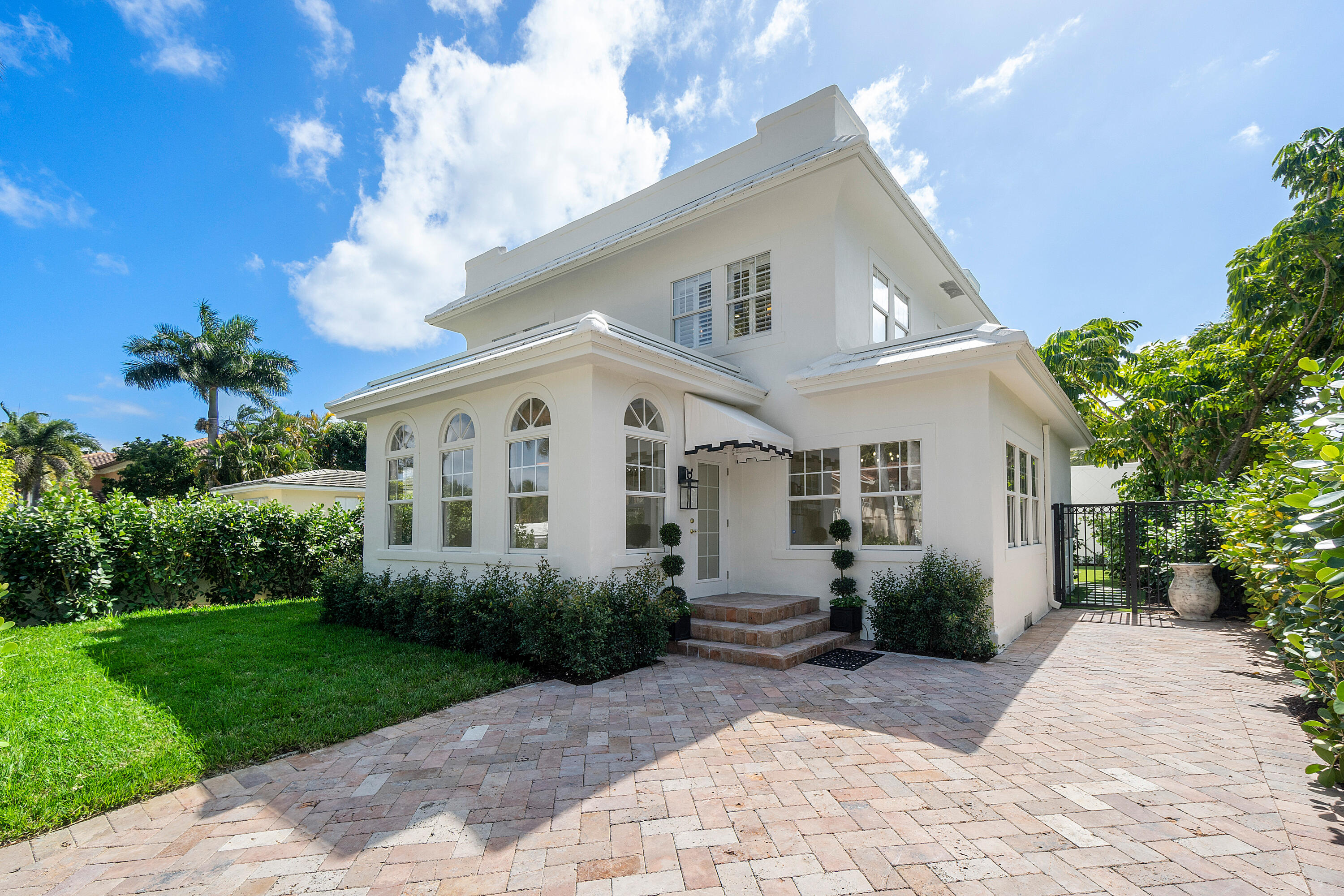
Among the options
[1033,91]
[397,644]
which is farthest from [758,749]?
[1033,91]

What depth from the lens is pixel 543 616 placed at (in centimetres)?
736

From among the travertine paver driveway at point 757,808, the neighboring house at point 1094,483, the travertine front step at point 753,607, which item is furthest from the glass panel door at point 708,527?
the neighboring house at point 1094,483

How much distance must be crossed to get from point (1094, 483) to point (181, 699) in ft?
120

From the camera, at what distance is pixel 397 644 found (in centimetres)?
893

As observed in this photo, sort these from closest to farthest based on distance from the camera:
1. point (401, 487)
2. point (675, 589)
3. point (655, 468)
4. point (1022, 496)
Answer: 1. point (675, 589)
2. point (655, 468)
3. point (1022, 496)
4. point (401, 487)

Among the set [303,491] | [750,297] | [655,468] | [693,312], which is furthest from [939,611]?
[303,491]

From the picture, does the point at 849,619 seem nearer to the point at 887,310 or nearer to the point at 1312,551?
the point at 1312,551

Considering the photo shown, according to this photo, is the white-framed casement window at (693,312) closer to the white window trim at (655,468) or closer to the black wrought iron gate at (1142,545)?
the white window trim at (655,468)

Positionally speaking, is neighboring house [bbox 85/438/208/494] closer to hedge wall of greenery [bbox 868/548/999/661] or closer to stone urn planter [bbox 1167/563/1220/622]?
hedge wall of greenery [bbox 868/548/999/661]

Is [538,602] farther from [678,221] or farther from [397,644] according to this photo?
[678,221]

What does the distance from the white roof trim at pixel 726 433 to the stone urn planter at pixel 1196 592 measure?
873 cm

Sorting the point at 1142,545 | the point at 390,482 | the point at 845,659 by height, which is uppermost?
the point at 390,482

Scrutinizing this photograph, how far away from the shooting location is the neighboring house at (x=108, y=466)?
1475 inches

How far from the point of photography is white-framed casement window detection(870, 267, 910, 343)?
1184cm
